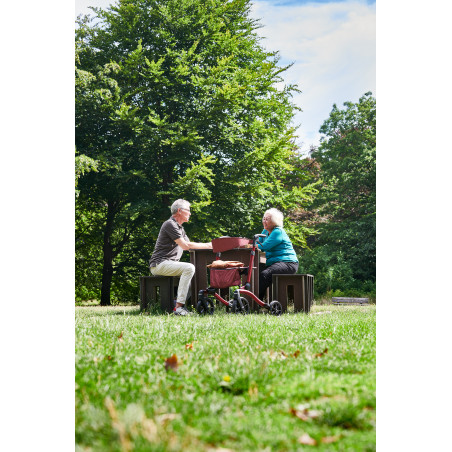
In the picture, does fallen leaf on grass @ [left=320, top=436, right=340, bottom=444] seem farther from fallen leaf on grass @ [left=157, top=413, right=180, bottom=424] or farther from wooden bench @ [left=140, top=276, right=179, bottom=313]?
wooden bench @ [left=140, top=276, right=179, bottom=313]

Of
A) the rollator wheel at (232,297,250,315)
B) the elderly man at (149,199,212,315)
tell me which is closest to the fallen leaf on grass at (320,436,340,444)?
the elderly man at (149,199,212,315)

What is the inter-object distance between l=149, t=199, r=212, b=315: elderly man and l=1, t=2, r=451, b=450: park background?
205cm

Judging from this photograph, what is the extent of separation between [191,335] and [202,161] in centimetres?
760

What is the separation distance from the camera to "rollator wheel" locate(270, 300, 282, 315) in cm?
688

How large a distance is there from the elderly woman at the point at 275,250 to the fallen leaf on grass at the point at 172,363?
14.1 feet

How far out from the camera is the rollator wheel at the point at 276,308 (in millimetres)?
6883

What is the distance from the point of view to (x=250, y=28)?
1415 cm

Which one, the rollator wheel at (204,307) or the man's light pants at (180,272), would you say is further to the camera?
the rollator wheel at (204,307)

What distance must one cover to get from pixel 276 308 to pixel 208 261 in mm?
1228
